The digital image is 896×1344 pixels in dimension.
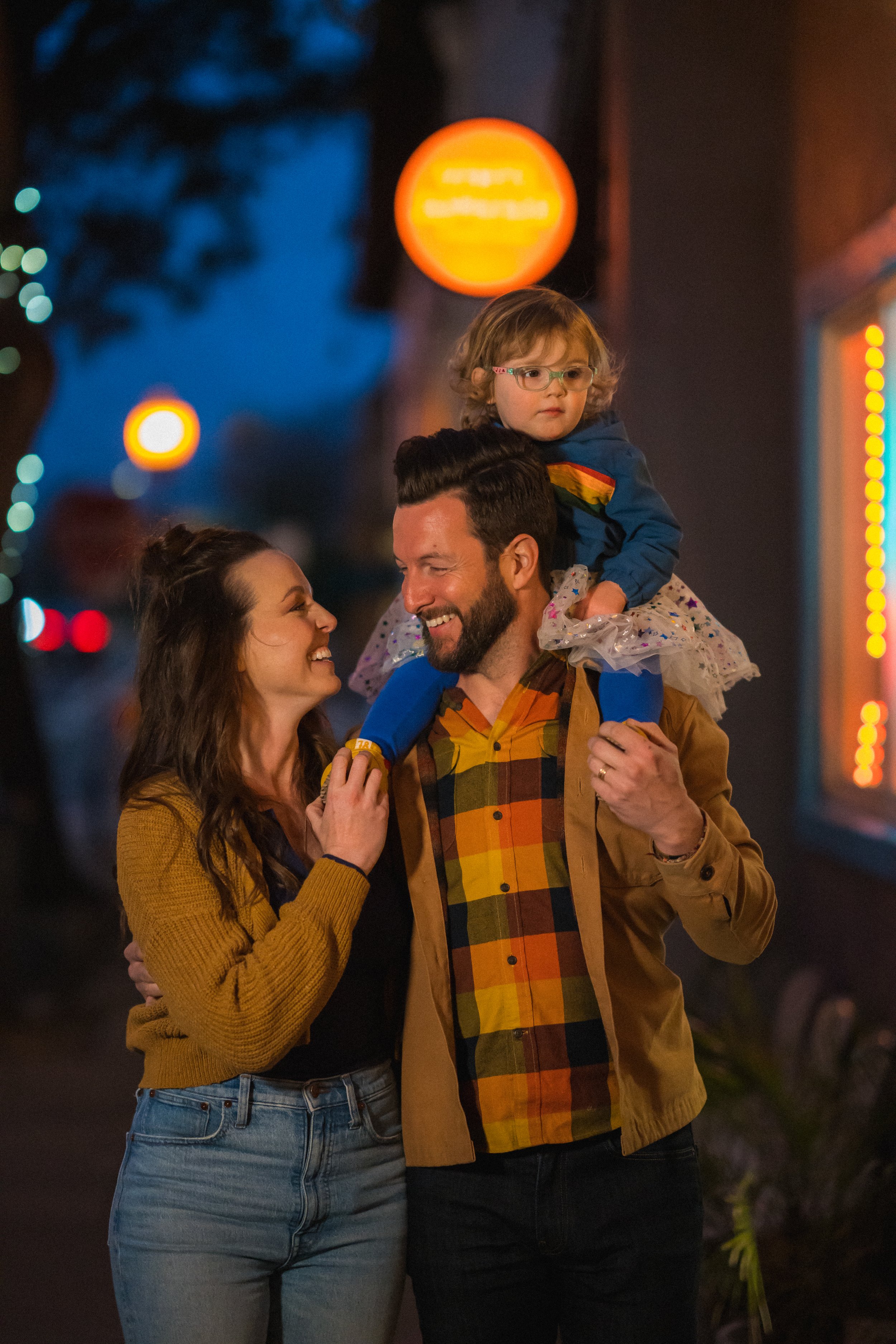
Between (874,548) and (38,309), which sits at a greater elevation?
(38,309)

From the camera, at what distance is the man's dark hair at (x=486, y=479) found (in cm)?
207

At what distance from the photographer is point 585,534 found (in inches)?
87.1

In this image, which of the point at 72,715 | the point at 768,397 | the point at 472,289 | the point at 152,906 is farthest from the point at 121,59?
the point at 72,715

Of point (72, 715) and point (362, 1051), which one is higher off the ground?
point (362, 1051)

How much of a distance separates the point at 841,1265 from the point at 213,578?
7.72ft

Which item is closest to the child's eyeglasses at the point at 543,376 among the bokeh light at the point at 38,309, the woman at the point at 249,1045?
the woman at the point at 249,1045

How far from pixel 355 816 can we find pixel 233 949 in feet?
0.93

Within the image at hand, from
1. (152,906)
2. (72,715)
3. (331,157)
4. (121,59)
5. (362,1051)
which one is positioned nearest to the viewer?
A: (152,906)

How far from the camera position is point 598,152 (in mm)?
5598

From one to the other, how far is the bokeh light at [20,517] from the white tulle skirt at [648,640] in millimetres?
5310

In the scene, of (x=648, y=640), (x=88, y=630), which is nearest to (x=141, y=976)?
(x=648, y=640)

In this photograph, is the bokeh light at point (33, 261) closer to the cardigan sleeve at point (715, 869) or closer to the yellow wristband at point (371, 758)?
the yellow wristband at point (371, 758)

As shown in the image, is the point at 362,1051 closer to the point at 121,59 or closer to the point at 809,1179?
the point at 809,1179

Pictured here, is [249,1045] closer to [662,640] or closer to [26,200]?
[662,640]
